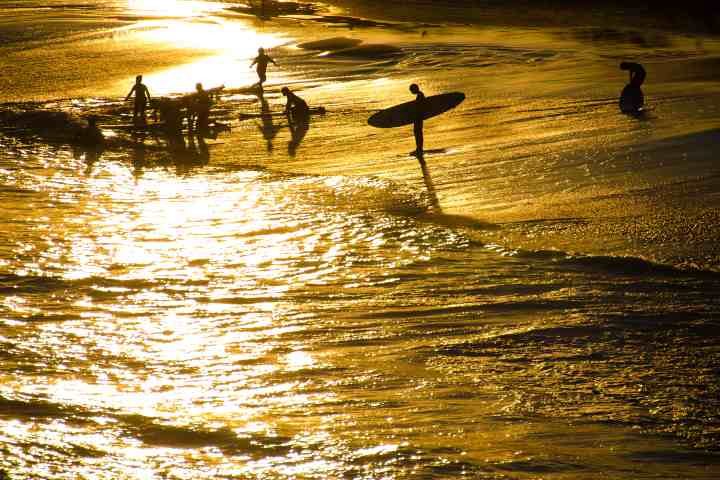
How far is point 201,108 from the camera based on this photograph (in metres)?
21.0

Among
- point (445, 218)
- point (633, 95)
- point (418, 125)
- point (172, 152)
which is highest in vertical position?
point (633, 95)

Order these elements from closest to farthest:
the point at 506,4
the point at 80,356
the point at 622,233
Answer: the point at 80,356 → the point at 622,233 → the point at 506,4

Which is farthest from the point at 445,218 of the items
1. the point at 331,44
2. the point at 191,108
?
the point at 331,44

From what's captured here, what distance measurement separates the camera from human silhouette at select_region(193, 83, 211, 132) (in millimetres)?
21062

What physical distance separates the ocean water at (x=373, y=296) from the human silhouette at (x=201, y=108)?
2.24 ft

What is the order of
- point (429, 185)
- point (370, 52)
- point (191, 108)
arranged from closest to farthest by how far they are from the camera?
point (429, 185) < point (191, 108) < point (370, 52)

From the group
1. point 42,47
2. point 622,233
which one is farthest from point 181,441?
point 42,47

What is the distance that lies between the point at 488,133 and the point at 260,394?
11503mm

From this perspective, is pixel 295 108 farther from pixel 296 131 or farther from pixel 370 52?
pixel 370 52

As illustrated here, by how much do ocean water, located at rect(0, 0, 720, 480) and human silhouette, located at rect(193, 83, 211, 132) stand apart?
0.68m

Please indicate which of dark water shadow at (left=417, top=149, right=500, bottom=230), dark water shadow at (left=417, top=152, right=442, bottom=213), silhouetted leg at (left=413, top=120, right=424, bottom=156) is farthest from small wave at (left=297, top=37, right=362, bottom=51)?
dark water shadow at (left=417, top=149, right=500, bottom=230)

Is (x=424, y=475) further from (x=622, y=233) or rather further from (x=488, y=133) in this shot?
(x=488, y=133)

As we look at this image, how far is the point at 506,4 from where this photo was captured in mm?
51062

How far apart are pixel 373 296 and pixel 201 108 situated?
39.9ft
